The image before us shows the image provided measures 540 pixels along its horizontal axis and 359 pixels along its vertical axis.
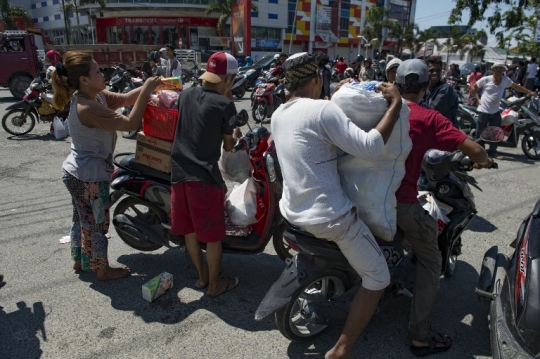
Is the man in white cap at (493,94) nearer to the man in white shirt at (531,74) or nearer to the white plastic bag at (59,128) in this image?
the white plastic bag at (59,128)

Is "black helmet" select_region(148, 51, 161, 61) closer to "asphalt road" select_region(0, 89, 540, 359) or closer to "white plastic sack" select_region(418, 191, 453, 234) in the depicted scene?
"asphalt road" select_region(0, 89, 540, 359)

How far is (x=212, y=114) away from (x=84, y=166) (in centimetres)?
113

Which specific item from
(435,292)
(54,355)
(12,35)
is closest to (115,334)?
(54,355)

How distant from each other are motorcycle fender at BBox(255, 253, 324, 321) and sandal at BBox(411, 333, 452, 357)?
79 cm

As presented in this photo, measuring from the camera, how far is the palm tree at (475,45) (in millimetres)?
51919

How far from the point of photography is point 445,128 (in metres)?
2.30

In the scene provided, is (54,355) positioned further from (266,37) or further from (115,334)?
(266,37)

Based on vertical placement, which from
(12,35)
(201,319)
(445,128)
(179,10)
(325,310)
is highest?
(179,10)

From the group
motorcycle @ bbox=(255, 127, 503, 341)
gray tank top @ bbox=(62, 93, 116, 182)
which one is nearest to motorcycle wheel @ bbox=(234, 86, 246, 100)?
gray tank top @ bbox=(62, 93, 116, 182)

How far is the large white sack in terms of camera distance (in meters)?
2.04

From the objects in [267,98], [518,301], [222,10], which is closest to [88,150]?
[518,301]

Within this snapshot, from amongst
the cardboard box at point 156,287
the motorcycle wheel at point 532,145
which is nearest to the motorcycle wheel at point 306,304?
the cardboard box at point 156,287

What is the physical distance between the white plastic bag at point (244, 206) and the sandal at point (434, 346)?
4.68 feet

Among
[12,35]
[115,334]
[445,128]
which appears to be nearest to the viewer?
[445,128]
